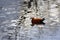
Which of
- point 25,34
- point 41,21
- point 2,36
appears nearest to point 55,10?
point 41,21

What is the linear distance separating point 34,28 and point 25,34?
0.46 ft

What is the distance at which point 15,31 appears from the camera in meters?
2.15

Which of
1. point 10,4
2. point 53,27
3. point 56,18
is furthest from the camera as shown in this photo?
point 10,4

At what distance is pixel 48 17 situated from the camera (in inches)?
93.0

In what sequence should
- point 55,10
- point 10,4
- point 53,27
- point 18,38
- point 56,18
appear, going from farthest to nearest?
point 10,4 → point 55,10 → point 56,18 → point 53,27 → point 18,38

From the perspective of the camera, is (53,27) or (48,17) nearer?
(53,27)

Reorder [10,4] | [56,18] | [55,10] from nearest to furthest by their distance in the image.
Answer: [56,18] → [55,10] → [10,4]

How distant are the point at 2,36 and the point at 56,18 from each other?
68 cm

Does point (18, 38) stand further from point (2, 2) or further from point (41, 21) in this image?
point (2, 2)

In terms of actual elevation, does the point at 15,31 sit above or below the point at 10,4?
below

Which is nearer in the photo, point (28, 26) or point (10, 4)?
point (28, 26)

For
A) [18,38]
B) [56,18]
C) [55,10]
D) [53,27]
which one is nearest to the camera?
[18,38]

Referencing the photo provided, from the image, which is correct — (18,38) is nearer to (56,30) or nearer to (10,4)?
(56,30)

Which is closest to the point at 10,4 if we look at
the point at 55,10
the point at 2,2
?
the point at 2,2
